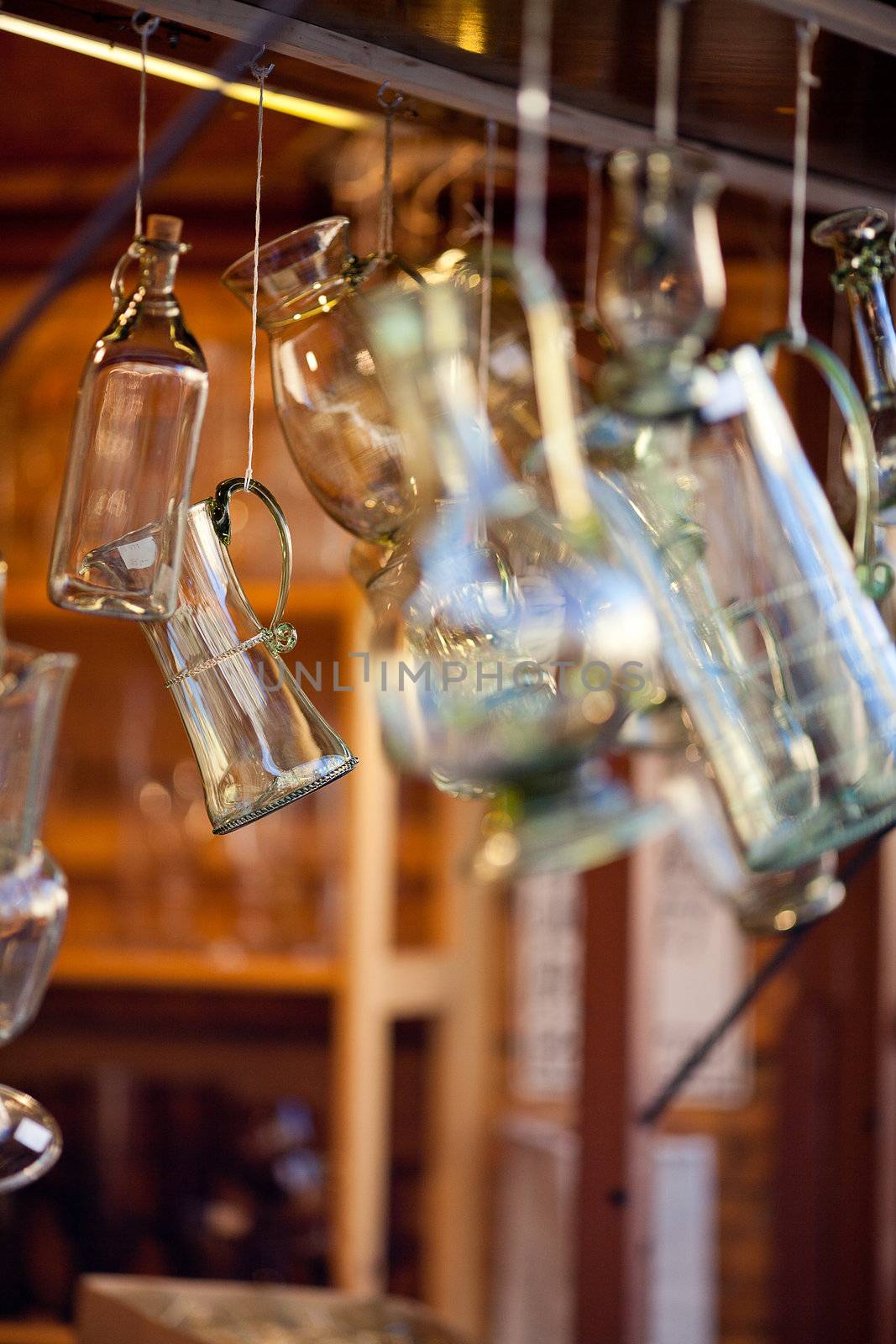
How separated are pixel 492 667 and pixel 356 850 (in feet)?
4.22

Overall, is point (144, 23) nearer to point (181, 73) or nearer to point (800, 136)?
point (181, 73)

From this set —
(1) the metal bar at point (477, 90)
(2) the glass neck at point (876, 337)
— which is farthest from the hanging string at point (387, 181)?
(2) the glass neck at point (876, 337)

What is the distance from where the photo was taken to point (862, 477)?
0.69 meters

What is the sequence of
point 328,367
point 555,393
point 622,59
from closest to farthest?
point 555,393 → point 328,367 → point 622,59

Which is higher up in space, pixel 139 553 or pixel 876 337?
pixel 876 337

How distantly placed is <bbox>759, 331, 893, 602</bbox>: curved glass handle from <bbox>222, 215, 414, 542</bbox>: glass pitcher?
200mm

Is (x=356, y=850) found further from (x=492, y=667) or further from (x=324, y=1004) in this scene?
(x=492, y=667)

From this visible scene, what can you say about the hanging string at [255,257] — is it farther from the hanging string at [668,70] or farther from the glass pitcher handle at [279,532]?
the hanging string at [668,70]

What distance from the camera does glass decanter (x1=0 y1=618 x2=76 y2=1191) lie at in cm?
71

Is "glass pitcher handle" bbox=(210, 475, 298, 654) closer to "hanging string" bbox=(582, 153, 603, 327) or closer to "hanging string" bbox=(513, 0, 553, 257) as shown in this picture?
"hanging string" bbox=(513, 0, 553, 257)

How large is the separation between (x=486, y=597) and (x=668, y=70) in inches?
12.4

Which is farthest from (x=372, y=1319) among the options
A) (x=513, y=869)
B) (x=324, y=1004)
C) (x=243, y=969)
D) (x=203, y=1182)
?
(x=324, y=1004)

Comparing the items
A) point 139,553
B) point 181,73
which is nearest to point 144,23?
point 181,73

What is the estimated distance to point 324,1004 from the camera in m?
2.34
